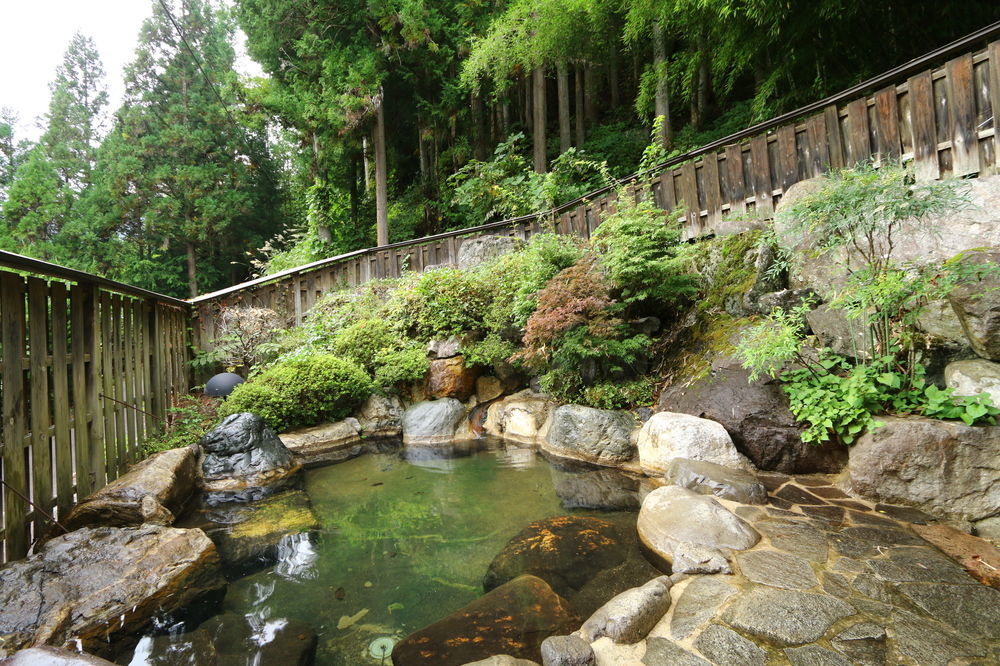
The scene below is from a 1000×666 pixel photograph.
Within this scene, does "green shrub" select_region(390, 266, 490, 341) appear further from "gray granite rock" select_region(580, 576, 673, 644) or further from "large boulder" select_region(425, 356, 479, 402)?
"gray granite rock" select_region(580, 576, 673, 644)

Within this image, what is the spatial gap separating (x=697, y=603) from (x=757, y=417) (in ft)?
8.00

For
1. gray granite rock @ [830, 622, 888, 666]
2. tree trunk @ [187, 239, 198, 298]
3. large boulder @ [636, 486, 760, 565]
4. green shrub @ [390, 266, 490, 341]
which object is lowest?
gray granite rock @ [830, 622, 888, 666]

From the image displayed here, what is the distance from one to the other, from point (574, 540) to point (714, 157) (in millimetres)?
5821

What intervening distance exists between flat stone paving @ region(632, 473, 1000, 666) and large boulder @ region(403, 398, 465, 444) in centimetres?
463

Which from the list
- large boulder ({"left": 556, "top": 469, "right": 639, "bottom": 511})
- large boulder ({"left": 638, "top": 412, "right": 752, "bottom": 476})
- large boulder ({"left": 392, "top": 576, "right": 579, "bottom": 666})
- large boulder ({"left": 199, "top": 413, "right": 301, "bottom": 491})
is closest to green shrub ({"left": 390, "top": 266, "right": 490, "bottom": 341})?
large boulder ({"left": 199, "top": 413, "right": 301, "bottom": 491})

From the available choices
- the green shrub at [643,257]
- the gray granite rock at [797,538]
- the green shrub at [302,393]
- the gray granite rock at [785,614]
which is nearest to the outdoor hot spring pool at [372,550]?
the gray granite rock at [785,614]

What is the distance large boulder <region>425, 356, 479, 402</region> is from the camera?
293 inches

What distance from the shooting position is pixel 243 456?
5352 millimetres

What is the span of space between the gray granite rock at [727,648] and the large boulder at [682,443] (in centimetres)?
231

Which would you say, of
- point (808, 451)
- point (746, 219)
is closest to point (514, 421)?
point (808, 451)

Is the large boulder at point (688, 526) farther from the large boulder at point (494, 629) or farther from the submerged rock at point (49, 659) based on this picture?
the submerged rock at point (49, 659)

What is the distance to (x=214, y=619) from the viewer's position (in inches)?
111

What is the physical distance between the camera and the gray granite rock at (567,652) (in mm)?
2109

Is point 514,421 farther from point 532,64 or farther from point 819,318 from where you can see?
point 532,64
